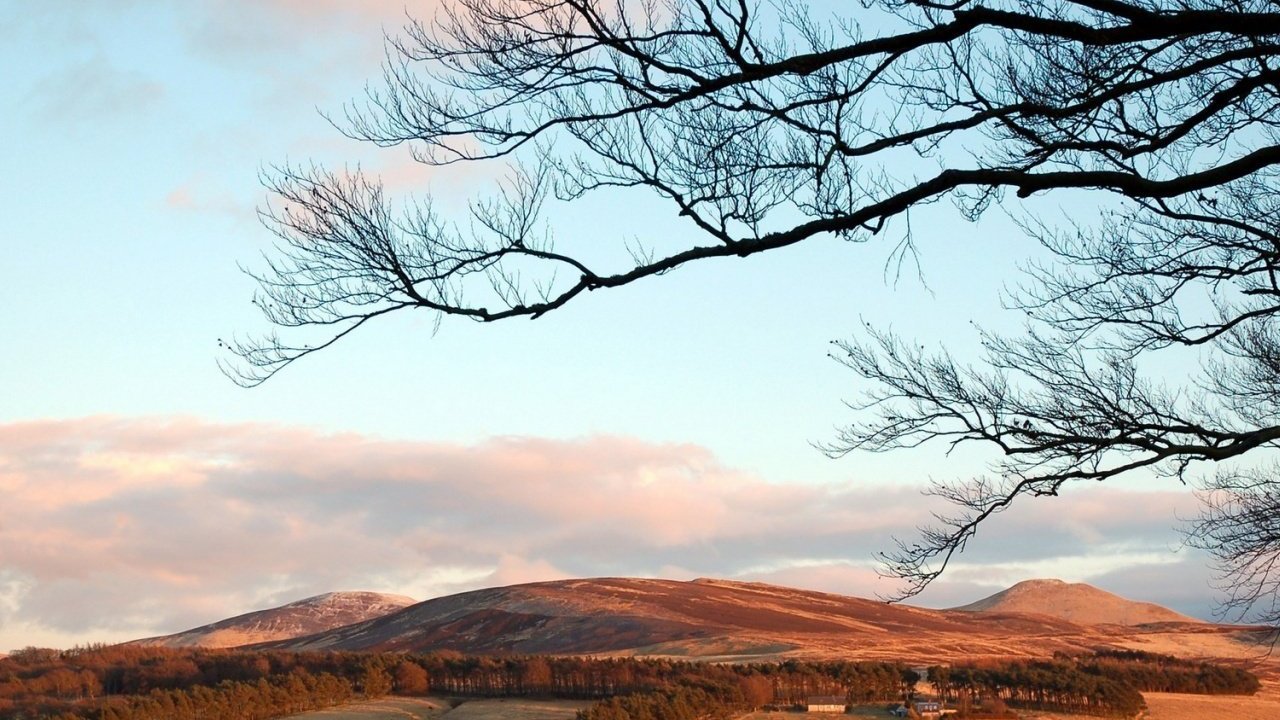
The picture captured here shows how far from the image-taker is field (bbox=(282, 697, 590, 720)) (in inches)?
1377

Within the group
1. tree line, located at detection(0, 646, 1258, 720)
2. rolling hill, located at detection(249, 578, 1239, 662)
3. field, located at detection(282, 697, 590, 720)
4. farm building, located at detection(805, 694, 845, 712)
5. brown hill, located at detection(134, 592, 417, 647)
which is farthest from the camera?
brown hill, located at detection(134, 592, 417, 647)

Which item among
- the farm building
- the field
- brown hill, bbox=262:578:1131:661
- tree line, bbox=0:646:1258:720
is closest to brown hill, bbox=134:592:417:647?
brown hill, bbox=262:578:1131:661

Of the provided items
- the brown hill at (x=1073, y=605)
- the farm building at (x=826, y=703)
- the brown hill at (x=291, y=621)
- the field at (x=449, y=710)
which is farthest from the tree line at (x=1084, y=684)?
the brown hill at (x=1073, y=605)

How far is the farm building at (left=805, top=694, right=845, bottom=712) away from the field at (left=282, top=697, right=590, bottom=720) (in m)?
6.54

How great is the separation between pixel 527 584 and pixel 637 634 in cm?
2066

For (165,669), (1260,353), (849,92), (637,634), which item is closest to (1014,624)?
(637,634)

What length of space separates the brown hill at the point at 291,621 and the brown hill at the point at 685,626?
1476 centimetres

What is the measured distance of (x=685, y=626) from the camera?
65625 millimetres

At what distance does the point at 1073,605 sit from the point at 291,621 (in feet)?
216

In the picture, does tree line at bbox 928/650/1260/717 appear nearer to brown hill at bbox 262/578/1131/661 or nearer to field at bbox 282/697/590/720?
field at bbox 282/697/590/720

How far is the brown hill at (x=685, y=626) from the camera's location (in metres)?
59.0

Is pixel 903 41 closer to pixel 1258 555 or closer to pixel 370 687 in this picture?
pixel 1258 555

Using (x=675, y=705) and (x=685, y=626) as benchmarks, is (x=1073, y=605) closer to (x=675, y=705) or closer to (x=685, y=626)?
(x=685, y=626)

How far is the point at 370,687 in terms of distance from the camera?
3934 centimetres
